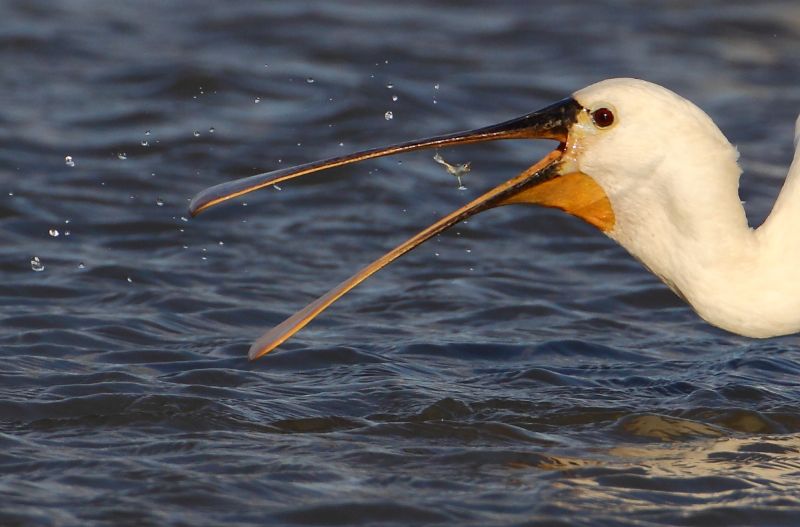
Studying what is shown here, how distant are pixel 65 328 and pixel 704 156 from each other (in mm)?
3339

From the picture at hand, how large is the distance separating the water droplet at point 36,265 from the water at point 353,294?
2 centimetres

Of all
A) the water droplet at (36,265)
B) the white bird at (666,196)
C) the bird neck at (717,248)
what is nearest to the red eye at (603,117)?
the white bird at (666,196)

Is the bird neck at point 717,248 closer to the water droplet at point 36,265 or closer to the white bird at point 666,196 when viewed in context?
the white bird at point 666,196

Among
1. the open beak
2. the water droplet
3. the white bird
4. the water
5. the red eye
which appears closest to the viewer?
the water

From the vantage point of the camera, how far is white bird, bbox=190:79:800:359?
616 centimetres

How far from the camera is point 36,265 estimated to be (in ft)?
29.3

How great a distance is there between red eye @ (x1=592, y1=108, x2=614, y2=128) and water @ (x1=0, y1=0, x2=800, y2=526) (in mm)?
1252

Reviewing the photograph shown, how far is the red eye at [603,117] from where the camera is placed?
6.29m

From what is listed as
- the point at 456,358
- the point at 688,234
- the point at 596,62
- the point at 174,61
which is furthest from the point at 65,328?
the point at 596,62

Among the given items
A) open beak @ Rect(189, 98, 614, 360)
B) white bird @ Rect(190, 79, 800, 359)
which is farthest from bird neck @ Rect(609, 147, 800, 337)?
open beak @ Rect(189, 98, 614, 360)

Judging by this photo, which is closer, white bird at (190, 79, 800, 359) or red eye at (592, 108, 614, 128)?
white bird at (190, 79, 800, 359)

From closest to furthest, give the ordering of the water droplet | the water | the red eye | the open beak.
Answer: the water < the red eye < the open beak < the water droplet

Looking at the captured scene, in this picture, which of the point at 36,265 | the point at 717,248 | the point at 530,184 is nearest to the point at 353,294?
the point at 36,265

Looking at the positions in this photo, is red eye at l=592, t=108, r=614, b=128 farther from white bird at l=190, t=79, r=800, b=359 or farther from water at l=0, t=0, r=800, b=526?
water at l=0, t=0, r=800, b=526
